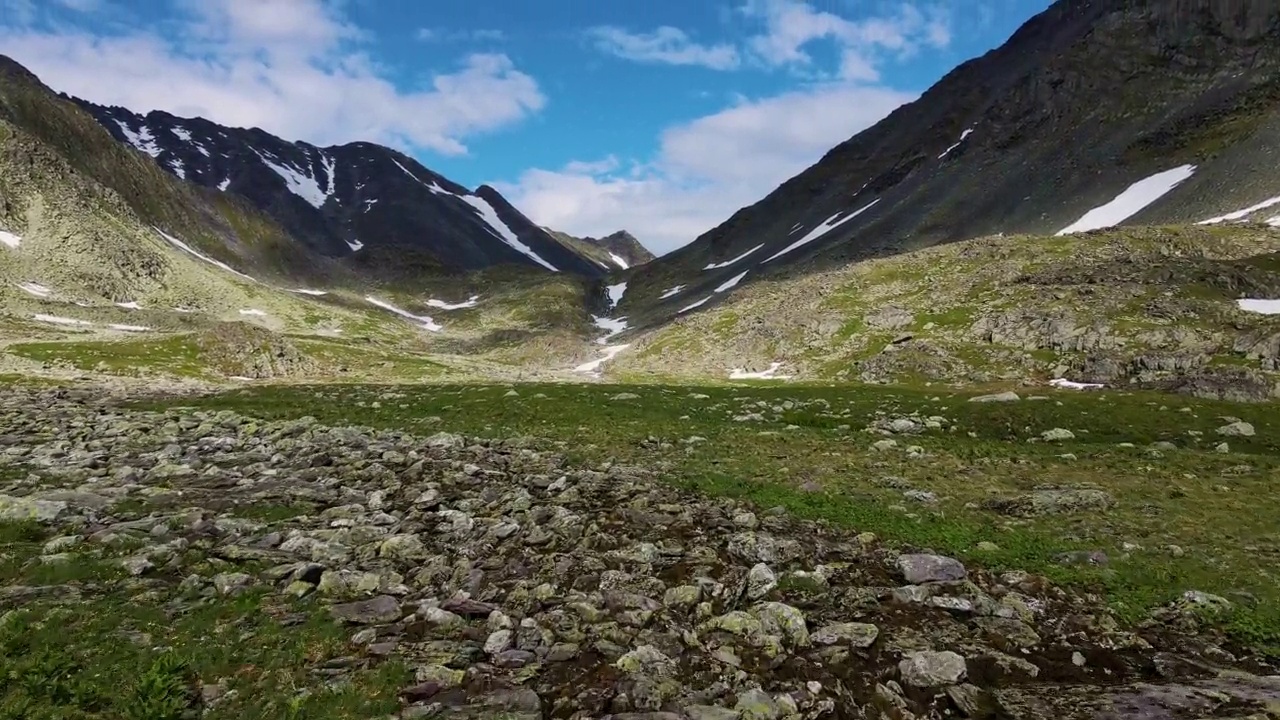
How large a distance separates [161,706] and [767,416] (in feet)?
108

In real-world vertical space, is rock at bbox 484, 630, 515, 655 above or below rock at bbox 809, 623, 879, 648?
above

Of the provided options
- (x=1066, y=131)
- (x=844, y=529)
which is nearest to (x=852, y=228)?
(x=1066, y=131)

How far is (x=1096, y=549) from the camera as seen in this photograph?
16.4 m

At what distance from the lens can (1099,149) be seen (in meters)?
132

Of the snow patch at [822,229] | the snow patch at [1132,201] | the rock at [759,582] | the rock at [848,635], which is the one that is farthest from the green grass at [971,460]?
the snow patch at [822,229]

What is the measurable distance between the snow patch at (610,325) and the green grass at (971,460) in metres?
110

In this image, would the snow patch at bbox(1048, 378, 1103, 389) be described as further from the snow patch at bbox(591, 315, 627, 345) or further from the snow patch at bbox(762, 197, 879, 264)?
the snow patch at bbox(762, 197, 879, 264)

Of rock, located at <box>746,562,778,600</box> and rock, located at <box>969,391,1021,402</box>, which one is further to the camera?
rock, located at <box>969,391,1021,402</box>

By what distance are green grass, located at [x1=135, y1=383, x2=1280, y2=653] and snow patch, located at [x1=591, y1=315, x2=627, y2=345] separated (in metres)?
110

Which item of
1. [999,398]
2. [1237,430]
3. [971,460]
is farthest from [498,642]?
[999,398]

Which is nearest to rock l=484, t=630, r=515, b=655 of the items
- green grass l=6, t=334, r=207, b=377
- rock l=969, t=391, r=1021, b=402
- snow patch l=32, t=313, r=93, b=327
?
rock l=969, t=391, r=1021, b=402

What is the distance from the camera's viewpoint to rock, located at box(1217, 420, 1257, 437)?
29.9 meters

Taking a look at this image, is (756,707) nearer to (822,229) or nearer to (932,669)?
(932,669)

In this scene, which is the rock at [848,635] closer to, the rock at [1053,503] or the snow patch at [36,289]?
the rock at [1053,503]
